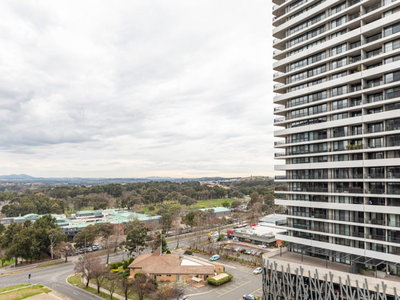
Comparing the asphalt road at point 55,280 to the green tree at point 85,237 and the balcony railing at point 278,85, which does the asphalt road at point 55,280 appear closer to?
the green tree at point 85,237

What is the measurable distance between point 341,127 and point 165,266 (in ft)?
135

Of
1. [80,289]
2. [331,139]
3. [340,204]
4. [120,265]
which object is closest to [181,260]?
[120,265]

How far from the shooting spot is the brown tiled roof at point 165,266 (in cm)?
5226

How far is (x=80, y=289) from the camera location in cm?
4878

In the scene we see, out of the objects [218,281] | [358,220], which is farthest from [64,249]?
[358,220]

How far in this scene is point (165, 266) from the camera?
5403cm

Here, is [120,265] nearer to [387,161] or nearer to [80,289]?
[80,289]

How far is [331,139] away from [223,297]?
30.1 metres

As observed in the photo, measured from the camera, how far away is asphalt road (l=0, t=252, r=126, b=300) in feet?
152

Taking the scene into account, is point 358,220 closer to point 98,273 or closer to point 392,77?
point 392,77

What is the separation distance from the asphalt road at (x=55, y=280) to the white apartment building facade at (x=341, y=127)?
124 feet

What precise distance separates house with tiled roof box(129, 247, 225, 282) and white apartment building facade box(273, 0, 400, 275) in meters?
19.9

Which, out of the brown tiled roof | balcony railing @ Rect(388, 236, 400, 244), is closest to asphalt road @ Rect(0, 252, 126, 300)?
the brown tiled roof

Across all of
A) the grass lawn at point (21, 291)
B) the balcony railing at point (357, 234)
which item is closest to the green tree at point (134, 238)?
the grass lawn at point (21, 291)
